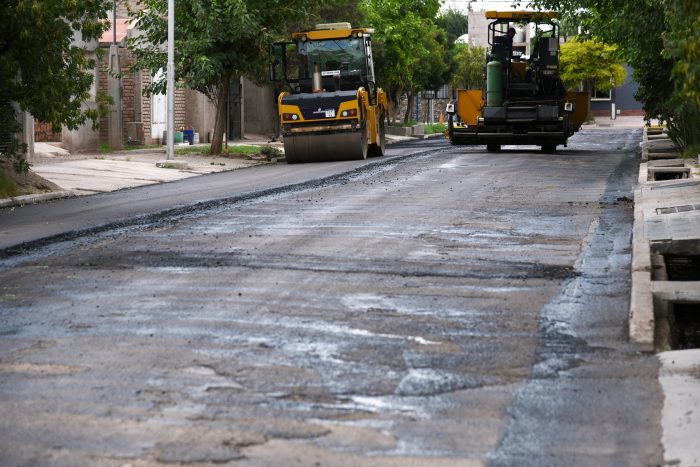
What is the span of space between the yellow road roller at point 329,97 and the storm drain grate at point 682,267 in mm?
18782

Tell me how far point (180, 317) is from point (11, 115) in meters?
12.9

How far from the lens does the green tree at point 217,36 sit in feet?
105

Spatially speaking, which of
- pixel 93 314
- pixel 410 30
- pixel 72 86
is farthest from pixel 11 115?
pixel 410 30

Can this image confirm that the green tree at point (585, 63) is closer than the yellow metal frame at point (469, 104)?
No

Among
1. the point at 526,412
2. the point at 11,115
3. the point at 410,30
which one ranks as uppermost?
the point at 410,30

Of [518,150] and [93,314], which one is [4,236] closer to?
[93,314]

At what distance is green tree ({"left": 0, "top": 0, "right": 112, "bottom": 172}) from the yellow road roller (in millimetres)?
10436

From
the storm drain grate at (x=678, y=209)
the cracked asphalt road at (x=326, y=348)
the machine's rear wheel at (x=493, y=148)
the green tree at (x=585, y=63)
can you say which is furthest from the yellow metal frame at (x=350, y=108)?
the green tree at (x=585, y=63)

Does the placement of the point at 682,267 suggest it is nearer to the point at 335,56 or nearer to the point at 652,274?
the point at 652,274

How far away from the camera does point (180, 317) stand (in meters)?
8.70

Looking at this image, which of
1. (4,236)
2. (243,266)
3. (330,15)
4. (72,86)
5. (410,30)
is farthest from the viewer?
(410,30)

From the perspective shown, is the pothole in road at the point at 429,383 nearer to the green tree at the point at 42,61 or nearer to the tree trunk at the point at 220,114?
the green tree at the point at 42,61

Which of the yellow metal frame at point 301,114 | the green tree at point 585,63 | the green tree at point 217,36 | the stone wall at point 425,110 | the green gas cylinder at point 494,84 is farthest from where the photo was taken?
the stone wall at point 425,110

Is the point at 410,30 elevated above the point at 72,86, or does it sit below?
above
